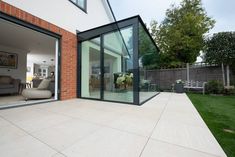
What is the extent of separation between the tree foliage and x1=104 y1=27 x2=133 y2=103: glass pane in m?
4.84

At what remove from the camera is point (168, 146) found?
1.48 m

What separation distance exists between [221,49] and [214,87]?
1.81 m

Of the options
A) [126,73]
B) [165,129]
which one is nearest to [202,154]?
[165,129]

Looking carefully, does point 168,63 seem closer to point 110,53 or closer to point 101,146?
point 110,53

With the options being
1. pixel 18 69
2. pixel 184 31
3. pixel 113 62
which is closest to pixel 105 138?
pixel 113 62

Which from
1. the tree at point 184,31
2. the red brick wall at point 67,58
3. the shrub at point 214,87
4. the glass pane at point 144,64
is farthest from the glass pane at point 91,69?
the tree at point 184,31

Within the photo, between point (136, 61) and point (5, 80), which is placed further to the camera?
point (5, 80)

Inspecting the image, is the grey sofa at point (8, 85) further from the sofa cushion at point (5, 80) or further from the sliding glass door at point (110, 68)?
the sliding glass door at point (110, 68)

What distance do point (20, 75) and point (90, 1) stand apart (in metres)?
5.71

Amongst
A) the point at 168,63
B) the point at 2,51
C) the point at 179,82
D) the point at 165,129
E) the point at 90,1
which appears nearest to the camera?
the point at 165,129

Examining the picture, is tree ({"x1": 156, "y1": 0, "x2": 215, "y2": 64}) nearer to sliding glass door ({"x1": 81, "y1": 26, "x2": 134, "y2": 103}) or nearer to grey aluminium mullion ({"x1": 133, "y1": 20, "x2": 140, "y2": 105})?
sliding glass door ({"x1": 81, "y1": 26, "x2": 134, "y2": 103})

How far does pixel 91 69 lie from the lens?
4719 millimetres

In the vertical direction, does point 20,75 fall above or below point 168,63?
below

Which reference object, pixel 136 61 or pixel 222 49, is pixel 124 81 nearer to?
pixel 136 61
